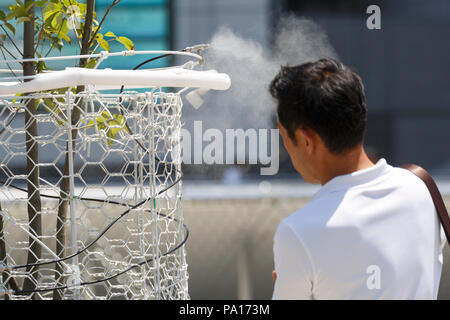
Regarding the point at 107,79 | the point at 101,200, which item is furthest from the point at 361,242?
the point at 101,200

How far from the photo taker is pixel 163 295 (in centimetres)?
111

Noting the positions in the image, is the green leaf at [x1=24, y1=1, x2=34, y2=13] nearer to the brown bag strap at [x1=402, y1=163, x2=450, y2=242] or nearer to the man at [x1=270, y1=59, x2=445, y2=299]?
the man at [x1=270, y1=59, x2=445, y2=299]

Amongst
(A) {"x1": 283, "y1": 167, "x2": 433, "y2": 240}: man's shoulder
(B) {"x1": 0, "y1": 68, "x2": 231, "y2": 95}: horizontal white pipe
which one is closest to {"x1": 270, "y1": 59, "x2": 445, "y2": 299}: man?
(A) {"x1": 283, "y1": 167, "x2": 433, "y2": 240}: man's shoulder

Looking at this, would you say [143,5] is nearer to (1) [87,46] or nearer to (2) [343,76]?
(1) [87,46]

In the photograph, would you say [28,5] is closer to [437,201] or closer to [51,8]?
[51,8]

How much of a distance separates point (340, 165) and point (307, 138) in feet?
0.14

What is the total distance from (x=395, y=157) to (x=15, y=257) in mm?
1974

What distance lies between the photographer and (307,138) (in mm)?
536

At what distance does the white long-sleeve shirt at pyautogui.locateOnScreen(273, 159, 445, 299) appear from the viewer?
487 mm

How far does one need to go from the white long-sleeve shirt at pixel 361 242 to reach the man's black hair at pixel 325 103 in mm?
40

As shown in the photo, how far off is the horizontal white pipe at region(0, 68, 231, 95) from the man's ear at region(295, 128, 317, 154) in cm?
50

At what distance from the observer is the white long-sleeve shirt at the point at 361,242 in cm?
49

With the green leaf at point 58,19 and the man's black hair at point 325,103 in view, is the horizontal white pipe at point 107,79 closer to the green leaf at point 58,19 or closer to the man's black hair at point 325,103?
the green leaf at point 58,19
